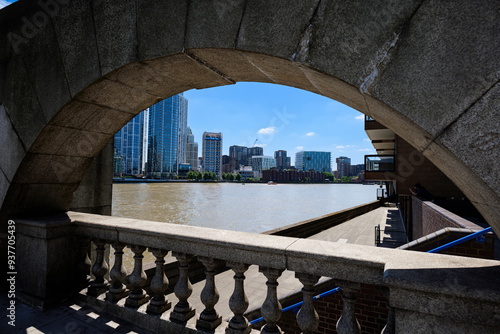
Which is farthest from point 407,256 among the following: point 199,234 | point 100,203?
point 100,203

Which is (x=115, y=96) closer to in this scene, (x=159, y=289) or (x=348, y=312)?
(x=159, y=289)

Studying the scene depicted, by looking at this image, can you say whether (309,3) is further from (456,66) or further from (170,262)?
(170,262)

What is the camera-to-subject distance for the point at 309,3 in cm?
159

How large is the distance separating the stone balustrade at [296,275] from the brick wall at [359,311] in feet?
9.38

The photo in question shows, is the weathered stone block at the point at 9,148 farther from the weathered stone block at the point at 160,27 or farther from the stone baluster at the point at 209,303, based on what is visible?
the stone baluster at the point at 209,303

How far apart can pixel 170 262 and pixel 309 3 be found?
270 inches

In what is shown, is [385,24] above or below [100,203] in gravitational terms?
above

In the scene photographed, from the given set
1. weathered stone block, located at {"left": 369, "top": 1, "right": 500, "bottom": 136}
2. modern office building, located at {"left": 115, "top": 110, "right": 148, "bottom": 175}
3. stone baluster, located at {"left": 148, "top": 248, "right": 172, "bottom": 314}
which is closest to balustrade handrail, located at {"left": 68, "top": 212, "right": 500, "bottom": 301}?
stone baluster, located at {"left": 148, "top": 248, "right": 172, "bottom": 314}

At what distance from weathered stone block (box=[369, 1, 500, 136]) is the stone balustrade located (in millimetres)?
787

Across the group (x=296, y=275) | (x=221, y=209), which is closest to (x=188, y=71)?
(x=296, y=275)

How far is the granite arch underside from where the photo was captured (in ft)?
4.15

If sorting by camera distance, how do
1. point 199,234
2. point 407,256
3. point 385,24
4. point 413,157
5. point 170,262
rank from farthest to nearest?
point 413,157
point 170,262
point 199,234
point 407,256
point 385,24

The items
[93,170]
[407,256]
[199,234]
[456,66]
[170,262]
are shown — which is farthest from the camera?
[170,262]

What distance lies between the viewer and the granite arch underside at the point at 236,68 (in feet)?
4.15
